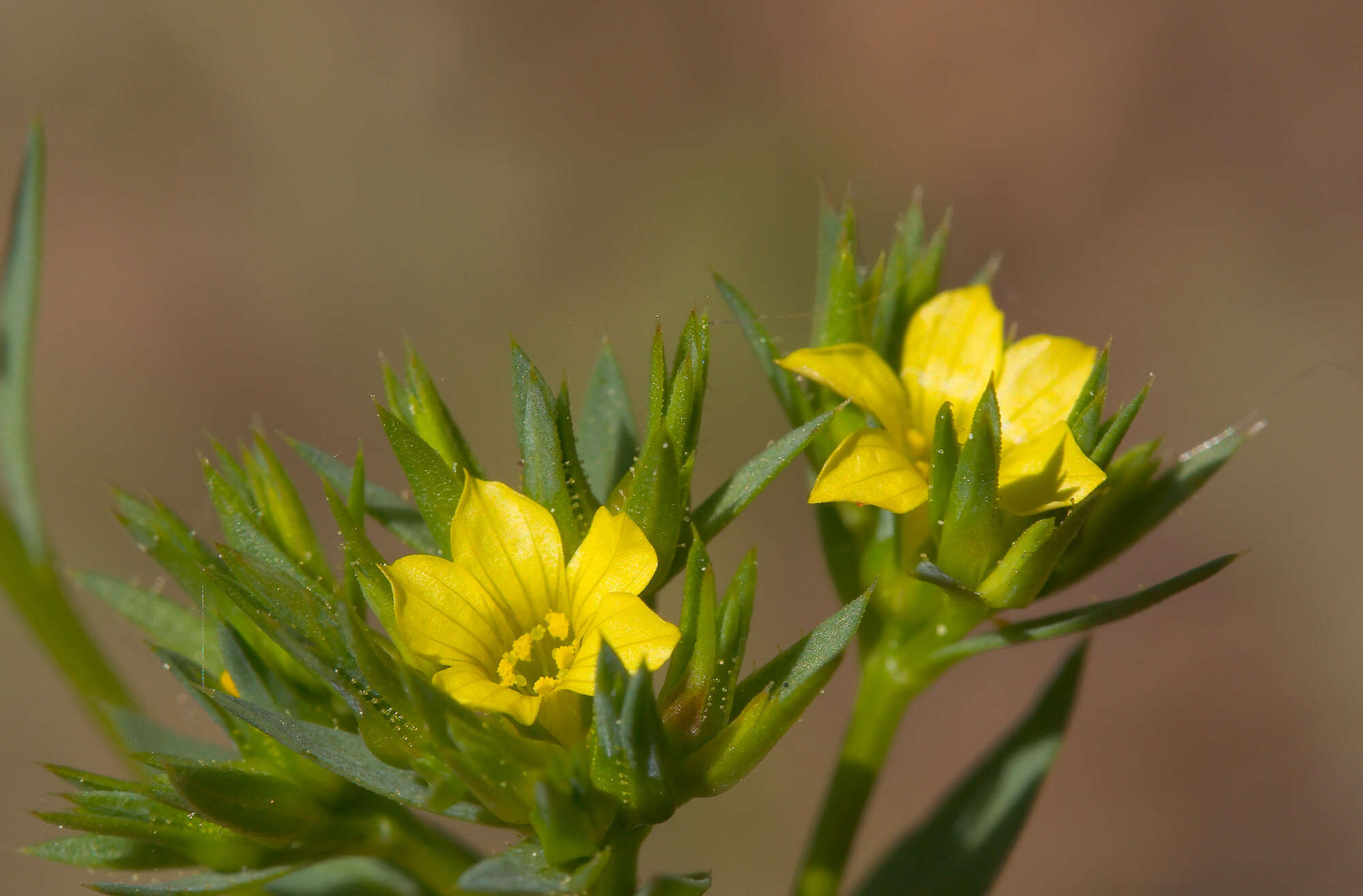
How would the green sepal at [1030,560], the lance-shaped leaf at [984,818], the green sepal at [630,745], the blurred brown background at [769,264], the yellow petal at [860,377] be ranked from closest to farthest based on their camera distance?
the green sepal at [630,745] < the green sepal at [1030,560] < the yellow petal at [860,377] < the lance-shaped leaf at [984,818] < the blurred brown background at [769,264]

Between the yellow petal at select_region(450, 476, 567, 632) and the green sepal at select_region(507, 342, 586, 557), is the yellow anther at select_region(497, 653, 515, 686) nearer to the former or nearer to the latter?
the yellow petal at select_region(450, 476, 567, 632)

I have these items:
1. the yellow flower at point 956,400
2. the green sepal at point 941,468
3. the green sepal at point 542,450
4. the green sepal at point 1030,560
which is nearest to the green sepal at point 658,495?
the green sepal at point 542,450

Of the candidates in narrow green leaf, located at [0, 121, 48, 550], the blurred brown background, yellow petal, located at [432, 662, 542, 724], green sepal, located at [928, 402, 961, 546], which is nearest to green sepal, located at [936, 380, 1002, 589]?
green sepal, located at [928, 402, 961, 546]

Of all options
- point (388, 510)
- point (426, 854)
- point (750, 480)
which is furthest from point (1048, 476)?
point (426, 854)

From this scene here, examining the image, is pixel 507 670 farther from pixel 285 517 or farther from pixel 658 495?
pixel 285 517

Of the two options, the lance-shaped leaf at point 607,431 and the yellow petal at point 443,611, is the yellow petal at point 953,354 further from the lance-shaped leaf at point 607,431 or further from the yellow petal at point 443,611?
the yellow petal at point 443,611
